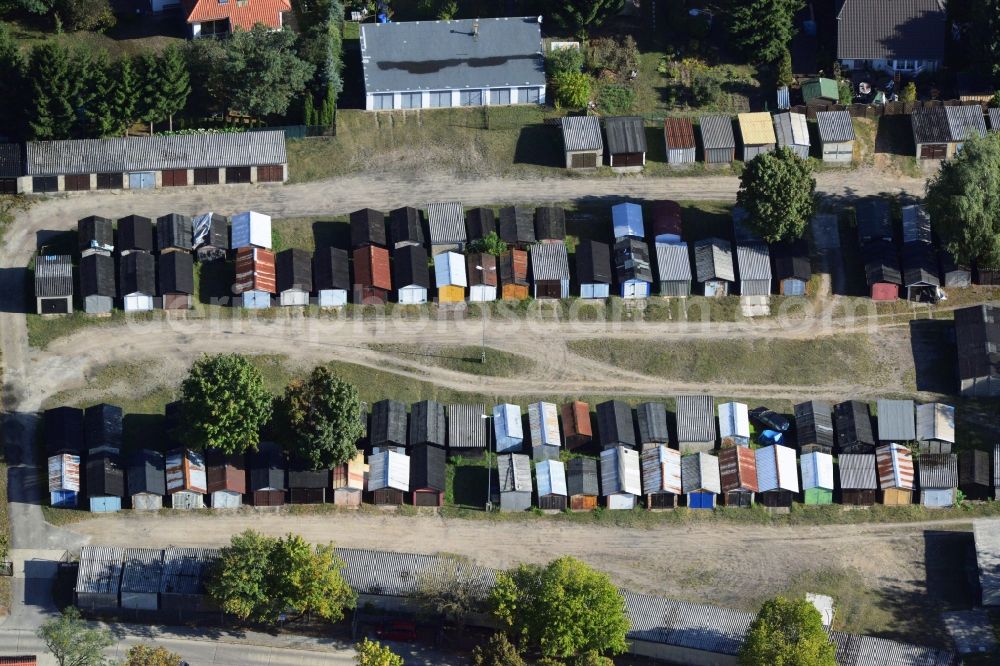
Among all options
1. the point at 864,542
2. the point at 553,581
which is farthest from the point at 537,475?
the point at 864,542

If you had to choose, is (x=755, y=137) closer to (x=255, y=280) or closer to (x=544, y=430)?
(x=544, y=430)

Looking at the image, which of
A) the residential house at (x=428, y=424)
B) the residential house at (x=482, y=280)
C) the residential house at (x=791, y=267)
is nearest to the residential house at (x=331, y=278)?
the residential house at (x=482, y=280)

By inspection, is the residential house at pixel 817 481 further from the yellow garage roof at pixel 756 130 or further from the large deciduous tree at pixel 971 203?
the yellow garage roof at pixel 756 130

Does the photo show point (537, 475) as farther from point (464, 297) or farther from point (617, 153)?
point (617, 153)

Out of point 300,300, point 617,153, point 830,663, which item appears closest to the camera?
point 830,663

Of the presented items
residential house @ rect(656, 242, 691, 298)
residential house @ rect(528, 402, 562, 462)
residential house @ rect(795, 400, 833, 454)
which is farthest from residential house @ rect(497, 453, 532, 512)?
residential house @ rect(656, 242, 691, 298)

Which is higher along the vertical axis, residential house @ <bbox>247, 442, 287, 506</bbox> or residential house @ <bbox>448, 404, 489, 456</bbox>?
residential house @ <bbox>448, 404, 489, 456</bbox>

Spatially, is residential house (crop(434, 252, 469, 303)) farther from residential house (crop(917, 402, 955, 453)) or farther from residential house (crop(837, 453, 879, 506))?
residential house (crop(917, 402, 955, 453))
